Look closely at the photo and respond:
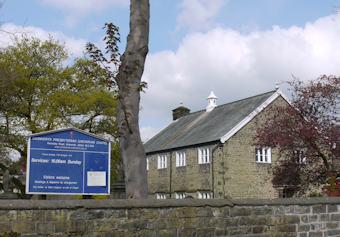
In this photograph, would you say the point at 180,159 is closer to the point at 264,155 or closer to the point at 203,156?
the point at 203,156

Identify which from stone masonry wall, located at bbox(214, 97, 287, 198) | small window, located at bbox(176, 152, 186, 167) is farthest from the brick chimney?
stone masonry wall, located at bbox(214, 97, 287, 198)

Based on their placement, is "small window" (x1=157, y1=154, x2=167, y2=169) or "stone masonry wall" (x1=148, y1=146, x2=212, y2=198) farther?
"small window" (x1=157, y1=154, x2=167, y2=169)

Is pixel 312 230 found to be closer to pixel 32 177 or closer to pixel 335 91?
pixel 32 177

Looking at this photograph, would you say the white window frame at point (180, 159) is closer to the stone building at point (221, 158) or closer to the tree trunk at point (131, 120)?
the stone building at point (221, 158)

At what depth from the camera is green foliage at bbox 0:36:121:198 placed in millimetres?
29812

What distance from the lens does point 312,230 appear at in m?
11.2

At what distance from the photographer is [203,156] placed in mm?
31312

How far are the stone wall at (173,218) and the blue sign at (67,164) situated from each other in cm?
135

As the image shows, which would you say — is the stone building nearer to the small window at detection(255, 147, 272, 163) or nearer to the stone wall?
the small window at detection(255, 147, 272, 163)

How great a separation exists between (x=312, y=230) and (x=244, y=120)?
19.6m

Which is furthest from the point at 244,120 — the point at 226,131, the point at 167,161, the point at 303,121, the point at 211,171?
the point at 303,121

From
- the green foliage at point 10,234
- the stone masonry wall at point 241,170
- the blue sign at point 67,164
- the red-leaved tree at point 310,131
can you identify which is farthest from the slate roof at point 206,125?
the green foliage at point 10,234

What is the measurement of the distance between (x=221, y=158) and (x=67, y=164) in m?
20.9

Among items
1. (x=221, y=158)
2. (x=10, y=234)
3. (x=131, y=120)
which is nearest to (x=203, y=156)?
(x=221, y=158)
